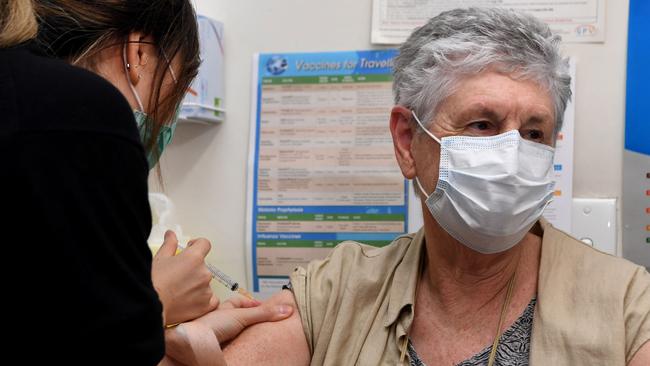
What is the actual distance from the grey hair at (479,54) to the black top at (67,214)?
74cm

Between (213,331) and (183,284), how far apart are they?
0.11m

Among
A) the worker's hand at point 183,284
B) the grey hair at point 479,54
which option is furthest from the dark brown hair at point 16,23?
the grey hair at point 479,54

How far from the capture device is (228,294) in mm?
1964

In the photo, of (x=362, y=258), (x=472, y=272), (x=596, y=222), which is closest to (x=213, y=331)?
(x=362, y=258)

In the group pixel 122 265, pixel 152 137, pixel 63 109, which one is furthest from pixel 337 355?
pixel 63 109

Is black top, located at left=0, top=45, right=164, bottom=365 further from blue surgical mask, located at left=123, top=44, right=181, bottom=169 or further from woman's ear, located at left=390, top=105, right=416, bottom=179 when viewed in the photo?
woman's ear, located at left=390, top=105, right=416, bottom=179

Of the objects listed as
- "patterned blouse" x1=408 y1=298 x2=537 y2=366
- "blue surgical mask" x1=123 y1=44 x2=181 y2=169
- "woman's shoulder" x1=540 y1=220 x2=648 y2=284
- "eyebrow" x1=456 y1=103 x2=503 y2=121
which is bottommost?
"patterned blouse" x1=408 y1=298 x2=537 y2=366

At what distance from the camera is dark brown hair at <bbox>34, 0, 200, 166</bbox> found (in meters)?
0.94

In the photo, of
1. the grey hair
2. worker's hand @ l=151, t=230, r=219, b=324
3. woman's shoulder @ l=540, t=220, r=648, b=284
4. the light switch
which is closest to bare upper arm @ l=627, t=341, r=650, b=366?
woman's shoulder @ l=540, t=220, r=648, b=284

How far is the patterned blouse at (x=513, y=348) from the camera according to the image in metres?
1.28

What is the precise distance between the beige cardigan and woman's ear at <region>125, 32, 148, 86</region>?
0.64 meters

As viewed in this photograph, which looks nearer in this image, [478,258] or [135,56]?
[135,56]

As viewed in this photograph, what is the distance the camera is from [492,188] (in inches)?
51.4

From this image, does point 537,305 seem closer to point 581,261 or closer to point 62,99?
point 581,261
